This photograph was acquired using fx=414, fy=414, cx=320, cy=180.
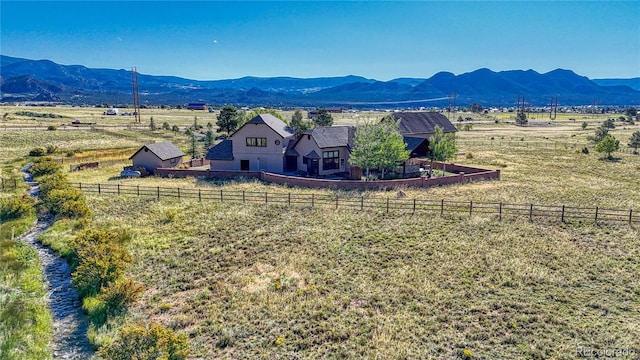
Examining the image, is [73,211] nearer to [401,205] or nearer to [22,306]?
[22,306]

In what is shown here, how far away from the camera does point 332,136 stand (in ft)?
140

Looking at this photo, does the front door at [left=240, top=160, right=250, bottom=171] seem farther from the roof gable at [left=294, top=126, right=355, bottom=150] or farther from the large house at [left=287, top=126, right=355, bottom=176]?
the roof gable at [left=294, top=126, right=355, bottom=150]

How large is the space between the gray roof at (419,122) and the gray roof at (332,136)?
8324 mm

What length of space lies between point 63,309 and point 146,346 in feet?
20.4

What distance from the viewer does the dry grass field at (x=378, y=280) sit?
1347cm

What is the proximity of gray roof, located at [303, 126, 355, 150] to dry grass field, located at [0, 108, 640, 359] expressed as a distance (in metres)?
13.6

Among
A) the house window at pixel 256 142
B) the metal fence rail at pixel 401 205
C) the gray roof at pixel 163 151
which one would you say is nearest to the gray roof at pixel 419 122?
the house window at pixel 256 142

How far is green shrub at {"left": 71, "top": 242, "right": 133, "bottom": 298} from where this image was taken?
670 inches

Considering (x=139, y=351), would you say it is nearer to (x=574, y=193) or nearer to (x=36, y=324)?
(x=36, y=324)

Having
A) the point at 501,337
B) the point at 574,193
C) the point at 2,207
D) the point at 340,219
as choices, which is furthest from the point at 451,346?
the point at 2,207

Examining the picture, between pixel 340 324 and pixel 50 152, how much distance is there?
56240 millimetres

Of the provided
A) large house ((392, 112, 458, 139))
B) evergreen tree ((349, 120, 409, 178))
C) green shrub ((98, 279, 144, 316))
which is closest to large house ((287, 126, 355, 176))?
evergreen tree ((349, 120, 409, 178))

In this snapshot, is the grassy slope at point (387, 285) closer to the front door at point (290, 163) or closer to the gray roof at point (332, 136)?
the gray roof at point (332, 136)

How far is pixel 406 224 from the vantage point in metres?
24.6
